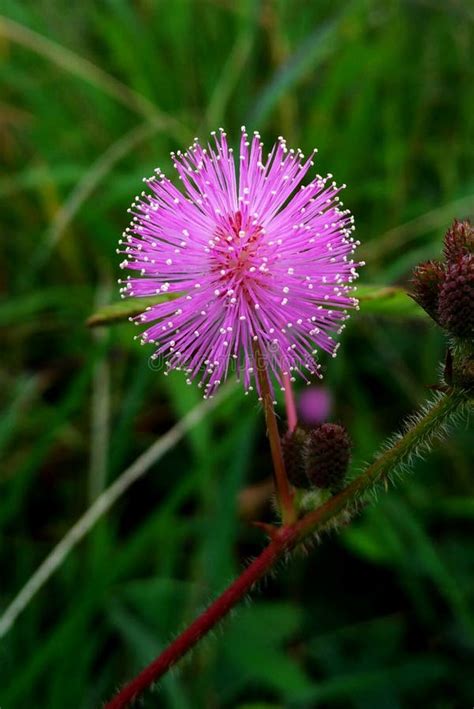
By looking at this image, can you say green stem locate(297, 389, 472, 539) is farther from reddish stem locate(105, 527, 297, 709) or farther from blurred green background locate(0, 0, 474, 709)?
blurred green background locate(0, 0, 474, 709)

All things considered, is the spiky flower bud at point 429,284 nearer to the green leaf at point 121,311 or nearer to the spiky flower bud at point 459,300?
the spiky flower bud at point 459,300

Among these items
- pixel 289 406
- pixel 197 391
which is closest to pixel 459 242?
pixel 289 406

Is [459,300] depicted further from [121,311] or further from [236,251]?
[121,311]

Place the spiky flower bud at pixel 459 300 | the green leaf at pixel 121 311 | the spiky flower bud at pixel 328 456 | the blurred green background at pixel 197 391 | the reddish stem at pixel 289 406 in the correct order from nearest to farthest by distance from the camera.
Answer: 1. the spiky flower bud at pixel 459 300
2. the spiky flower bud at pixel 328 456
3. the reddish stem at pixel 289 406
4. the green leaf at pixel 121 311
5. the blurred green background at pixel 197 391

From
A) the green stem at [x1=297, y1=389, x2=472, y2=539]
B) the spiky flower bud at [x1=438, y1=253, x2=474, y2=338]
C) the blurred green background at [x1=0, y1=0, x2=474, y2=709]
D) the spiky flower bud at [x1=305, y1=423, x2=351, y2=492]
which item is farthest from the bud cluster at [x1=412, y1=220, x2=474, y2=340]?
the blurred green background at [x1=0, y1=0, x2=474, y2=709]

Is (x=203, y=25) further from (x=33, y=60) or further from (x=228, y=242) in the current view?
(x=228, y=242)

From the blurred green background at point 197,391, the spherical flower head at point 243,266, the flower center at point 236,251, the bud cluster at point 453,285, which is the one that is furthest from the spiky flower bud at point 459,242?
the blurred green background at point 197,391
